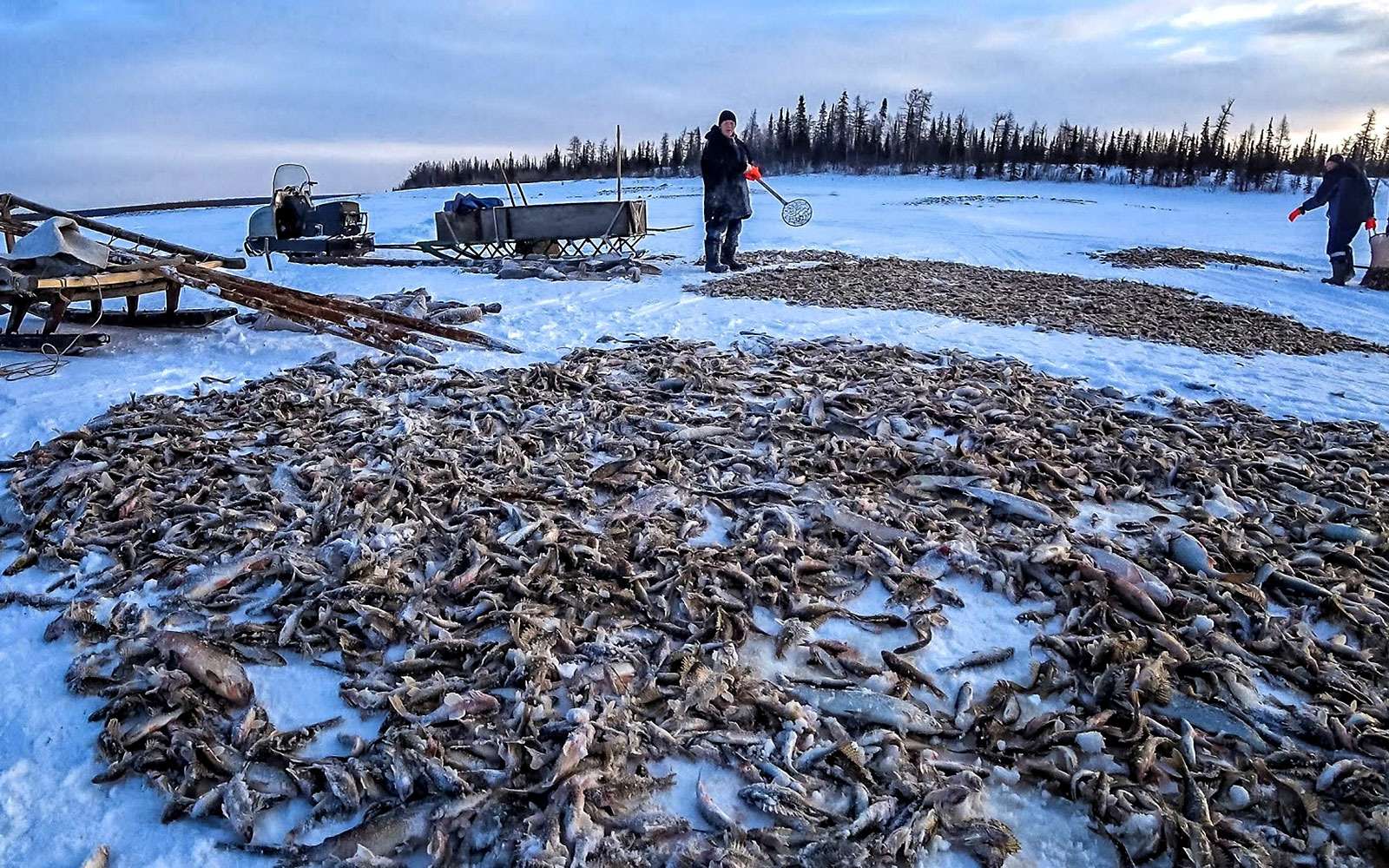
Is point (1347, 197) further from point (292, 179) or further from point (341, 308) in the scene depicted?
point (292, 179)

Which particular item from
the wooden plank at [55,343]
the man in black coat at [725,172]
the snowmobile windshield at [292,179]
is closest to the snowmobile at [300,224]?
the snowmobile windshield at [292,179]

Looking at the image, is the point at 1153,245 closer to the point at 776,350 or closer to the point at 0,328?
the point at 776,350

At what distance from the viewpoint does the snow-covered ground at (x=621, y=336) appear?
2.57m

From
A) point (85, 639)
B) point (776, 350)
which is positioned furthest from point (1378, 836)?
point (776, 350)

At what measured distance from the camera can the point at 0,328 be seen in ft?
31.4

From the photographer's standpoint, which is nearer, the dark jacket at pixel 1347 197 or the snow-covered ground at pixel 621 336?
the snow-covered ground at pixel 621 336

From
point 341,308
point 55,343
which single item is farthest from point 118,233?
point 341,308

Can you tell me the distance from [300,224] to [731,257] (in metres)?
9.80

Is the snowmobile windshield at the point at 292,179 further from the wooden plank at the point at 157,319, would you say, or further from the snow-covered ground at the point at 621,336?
the wooden plank at the point at 157,319

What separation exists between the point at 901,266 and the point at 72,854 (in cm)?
1576

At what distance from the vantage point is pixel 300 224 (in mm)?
17688

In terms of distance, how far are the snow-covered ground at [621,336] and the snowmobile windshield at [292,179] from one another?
8.33 ft

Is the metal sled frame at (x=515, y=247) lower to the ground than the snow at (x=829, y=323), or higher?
higher

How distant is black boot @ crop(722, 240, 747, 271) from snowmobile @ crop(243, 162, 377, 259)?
8.35 metres
